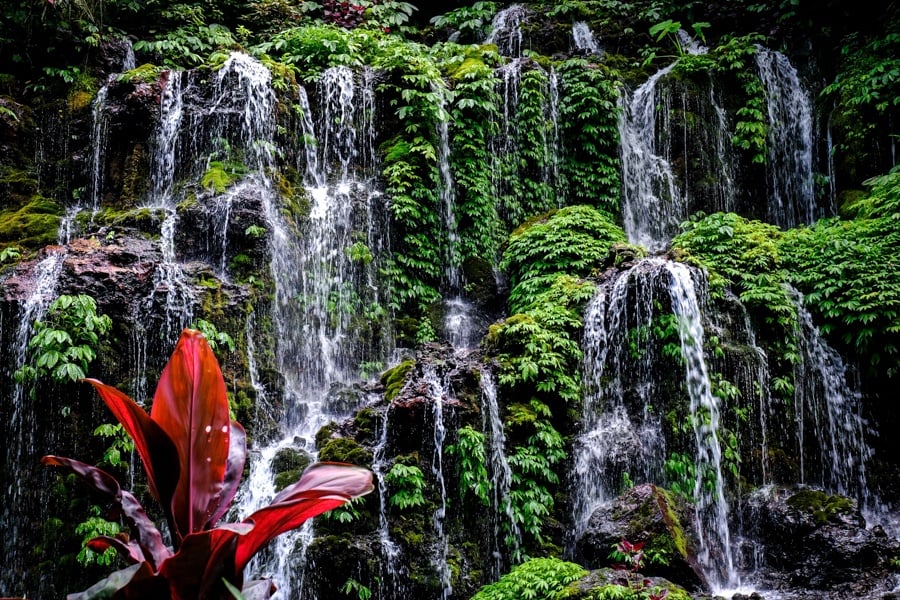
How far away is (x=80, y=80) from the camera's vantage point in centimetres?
1099

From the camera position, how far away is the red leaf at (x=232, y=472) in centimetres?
243

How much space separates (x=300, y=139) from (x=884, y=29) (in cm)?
1099

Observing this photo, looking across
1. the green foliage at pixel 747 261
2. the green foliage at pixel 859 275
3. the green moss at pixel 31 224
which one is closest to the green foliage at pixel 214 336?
the green moss at pixel 31 224

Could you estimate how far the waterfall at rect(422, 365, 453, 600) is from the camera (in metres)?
6.74

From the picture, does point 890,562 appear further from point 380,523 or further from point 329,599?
point 329,599

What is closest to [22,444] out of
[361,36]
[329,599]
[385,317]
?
[329,599]

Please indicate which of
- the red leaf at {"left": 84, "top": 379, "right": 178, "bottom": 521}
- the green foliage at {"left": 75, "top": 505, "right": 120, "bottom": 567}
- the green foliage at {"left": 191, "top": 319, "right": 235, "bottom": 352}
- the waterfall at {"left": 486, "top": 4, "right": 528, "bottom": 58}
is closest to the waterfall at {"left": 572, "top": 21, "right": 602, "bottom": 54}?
the waterfall at {"left": 486, "top": 4, "right": 528, "bottom": 58}

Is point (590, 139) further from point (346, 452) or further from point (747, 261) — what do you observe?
point (346, 452)

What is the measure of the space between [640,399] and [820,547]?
2513 mm

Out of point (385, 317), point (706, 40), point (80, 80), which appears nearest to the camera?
point (385, 317)

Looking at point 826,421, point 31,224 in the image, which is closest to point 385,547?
point 826,421

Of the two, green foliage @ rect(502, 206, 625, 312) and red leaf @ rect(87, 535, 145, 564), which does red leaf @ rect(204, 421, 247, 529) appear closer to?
red leaf @ rect(87, 535, 145, 564)

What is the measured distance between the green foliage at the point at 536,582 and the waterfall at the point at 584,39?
11.9 meters

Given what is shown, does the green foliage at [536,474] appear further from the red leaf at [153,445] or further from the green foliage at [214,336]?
the red leaf at [153,445]
